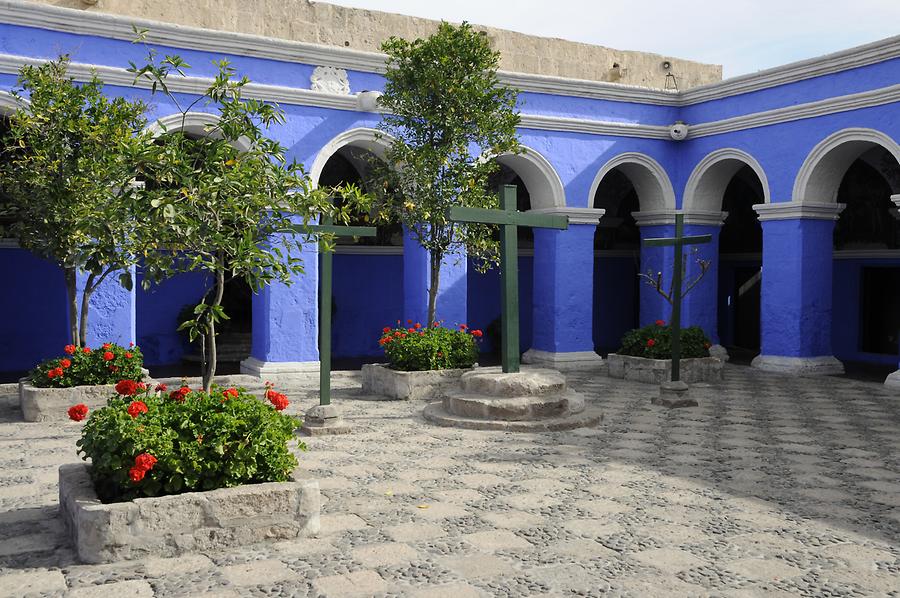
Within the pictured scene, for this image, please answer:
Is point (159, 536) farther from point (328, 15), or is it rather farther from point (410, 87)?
point (328, 15)


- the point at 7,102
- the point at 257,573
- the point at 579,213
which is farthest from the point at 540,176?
the point at 257,573

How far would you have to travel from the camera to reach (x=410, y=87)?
35.4ft

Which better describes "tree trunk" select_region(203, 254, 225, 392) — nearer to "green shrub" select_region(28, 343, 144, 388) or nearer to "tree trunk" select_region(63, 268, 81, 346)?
"green shrub" select_region(28, 343, 144, 388)

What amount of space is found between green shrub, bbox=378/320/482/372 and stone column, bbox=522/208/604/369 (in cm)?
333

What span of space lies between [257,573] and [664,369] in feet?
28.5

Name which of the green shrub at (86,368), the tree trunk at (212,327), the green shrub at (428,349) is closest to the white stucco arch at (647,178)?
the green shrub at (428,349)

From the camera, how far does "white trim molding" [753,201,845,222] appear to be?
43.2 feet

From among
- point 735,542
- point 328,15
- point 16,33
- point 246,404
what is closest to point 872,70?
point 328,15

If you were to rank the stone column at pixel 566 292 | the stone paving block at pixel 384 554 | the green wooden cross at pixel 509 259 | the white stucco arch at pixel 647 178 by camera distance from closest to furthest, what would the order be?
Result: the stone paving block at pixel 384 554 < the green wooden cross at pixel 509 259 < the stone column at pixel 566 292 < the white stucco arch at pixel 647 178

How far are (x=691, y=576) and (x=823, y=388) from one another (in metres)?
8.50

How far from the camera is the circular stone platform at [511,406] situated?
334 inches

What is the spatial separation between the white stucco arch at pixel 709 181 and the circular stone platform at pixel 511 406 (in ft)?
22.9

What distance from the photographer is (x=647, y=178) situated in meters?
15.1

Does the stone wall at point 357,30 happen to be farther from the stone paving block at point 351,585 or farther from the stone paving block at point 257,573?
the stone paving block at point 351,585
